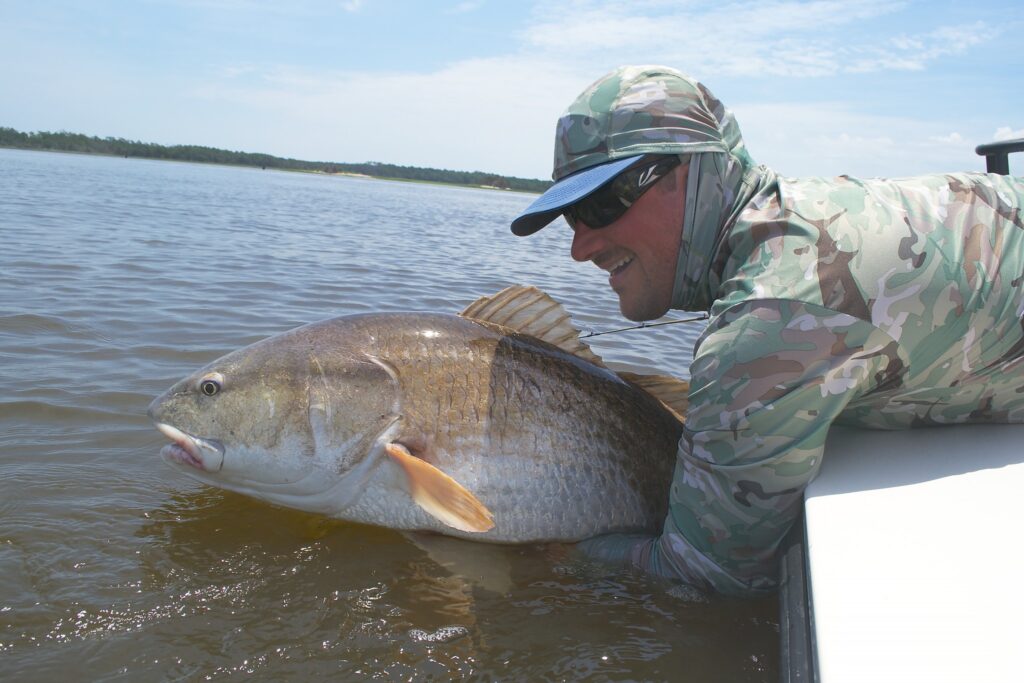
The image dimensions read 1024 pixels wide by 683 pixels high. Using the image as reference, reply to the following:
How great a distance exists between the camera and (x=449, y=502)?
2.71 metres

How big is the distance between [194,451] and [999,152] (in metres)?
4.65

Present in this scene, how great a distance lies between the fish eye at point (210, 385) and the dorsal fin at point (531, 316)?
3.44 feet

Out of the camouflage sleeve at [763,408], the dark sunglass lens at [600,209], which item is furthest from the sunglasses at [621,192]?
the camouflage sleeve at [763,408]

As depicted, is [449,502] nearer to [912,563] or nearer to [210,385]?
[210,385]

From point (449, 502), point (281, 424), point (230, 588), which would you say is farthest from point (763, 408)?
point (230, 588)

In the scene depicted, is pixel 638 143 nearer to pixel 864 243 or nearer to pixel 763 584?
pixel 864 243

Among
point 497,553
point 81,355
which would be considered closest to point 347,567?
point 497,553

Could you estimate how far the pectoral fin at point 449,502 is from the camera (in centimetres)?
269

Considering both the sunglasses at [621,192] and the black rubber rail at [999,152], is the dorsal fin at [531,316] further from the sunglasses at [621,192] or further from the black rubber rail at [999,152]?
the black rubber rail at [999,152]

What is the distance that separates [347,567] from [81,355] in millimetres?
3429

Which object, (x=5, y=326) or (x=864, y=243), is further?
(x=5, y=326)

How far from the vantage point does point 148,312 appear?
22.1 feet

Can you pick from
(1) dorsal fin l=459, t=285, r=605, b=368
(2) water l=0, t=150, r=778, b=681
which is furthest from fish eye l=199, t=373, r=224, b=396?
(1) dorsal fin l=459, t=285, r=605, b=368

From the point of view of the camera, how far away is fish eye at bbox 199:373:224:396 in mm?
2916
